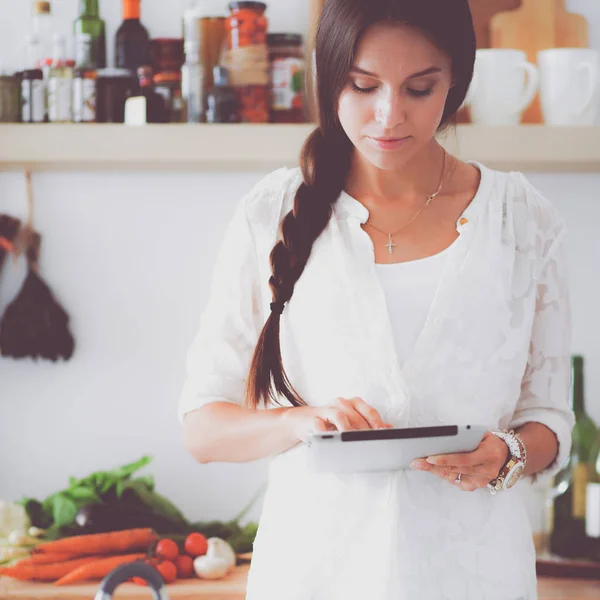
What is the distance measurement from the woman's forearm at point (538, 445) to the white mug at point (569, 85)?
2.90 feet

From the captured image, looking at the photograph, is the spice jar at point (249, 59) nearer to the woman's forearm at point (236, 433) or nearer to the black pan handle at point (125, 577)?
the woman's forearm at point (236, 433)

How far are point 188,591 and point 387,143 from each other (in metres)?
0.99

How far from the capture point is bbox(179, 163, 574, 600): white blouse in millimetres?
1063

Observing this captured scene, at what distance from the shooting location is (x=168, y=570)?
173 cm

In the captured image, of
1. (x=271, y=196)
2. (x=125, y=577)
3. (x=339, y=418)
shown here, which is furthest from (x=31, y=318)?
(x=125, y=577)

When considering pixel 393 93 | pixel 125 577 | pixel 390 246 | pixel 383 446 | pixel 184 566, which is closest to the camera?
pixel 125 577

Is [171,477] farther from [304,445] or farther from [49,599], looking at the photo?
[304,445]

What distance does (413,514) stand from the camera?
1066 mm

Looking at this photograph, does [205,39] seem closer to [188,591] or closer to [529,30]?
[529,30]

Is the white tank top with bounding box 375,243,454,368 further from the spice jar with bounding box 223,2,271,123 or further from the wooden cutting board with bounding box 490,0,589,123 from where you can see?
the wooden cutting board with bounding box 490,0,589,123

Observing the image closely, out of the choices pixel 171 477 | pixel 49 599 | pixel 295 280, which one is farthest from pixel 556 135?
pixel 49 599

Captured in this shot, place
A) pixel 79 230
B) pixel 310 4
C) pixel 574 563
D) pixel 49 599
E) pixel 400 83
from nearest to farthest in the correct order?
1. pixel 400 83
2. pixel 49 599
3. pixel 574 563
4. pixel 310 4
5. pixel 79 230

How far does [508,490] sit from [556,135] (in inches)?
37.0

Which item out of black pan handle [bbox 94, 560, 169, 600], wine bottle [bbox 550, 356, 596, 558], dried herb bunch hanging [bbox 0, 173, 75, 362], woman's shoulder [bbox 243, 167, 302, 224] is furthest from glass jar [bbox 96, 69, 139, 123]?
black pan handle [bbox 94, 560, 169, 600]
